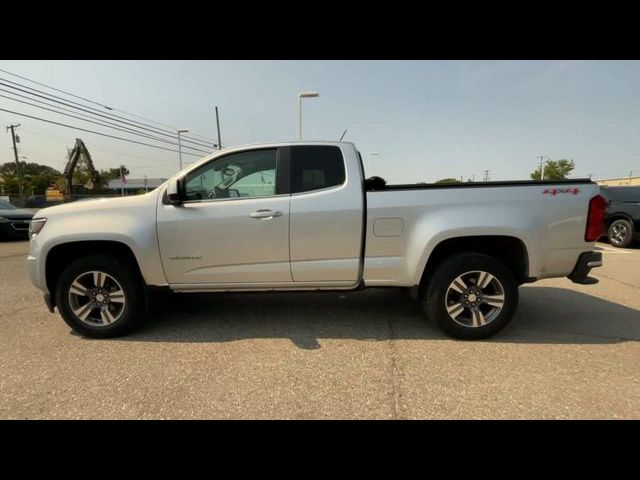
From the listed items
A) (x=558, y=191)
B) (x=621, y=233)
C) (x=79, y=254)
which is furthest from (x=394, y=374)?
(x=621, y=233)

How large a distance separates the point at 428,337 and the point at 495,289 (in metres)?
0.80

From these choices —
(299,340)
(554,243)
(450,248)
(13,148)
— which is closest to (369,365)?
(299,340)

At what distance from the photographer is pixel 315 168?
137 inches

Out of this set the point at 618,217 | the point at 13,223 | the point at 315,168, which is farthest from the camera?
the point at 13,223

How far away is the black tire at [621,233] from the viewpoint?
8.93 meters

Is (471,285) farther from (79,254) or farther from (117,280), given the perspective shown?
(79,254)

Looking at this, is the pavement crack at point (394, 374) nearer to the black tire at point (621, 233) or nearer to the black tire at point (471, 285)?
the black tire at point (471, 285)

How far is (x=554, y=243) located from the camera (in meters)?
3.28

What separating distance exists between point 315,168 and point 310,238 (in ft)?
2.36

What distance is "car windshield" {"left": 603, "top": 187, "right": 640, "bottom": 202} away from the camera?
30.3 feet

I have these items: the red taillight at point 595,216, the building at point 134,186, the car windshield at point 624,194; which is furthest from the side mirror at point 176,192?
the building at point 134,186

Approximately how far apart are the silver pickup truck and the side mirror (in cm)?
1

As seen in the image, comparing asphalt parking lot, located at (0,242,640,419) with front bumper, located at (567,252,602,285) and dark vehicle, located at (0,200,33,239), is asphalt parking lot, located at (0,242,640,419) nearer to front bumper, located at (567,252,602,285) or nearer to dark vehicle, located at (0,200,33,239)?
front bumper, located at (567,252,602,285)

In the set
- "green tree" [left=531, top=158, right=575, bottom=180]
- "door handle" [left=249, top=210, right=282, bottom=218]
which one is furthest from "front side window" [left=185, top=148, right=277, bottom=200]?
"green tree" [left=531, top=158, right=575, bottom=180]
